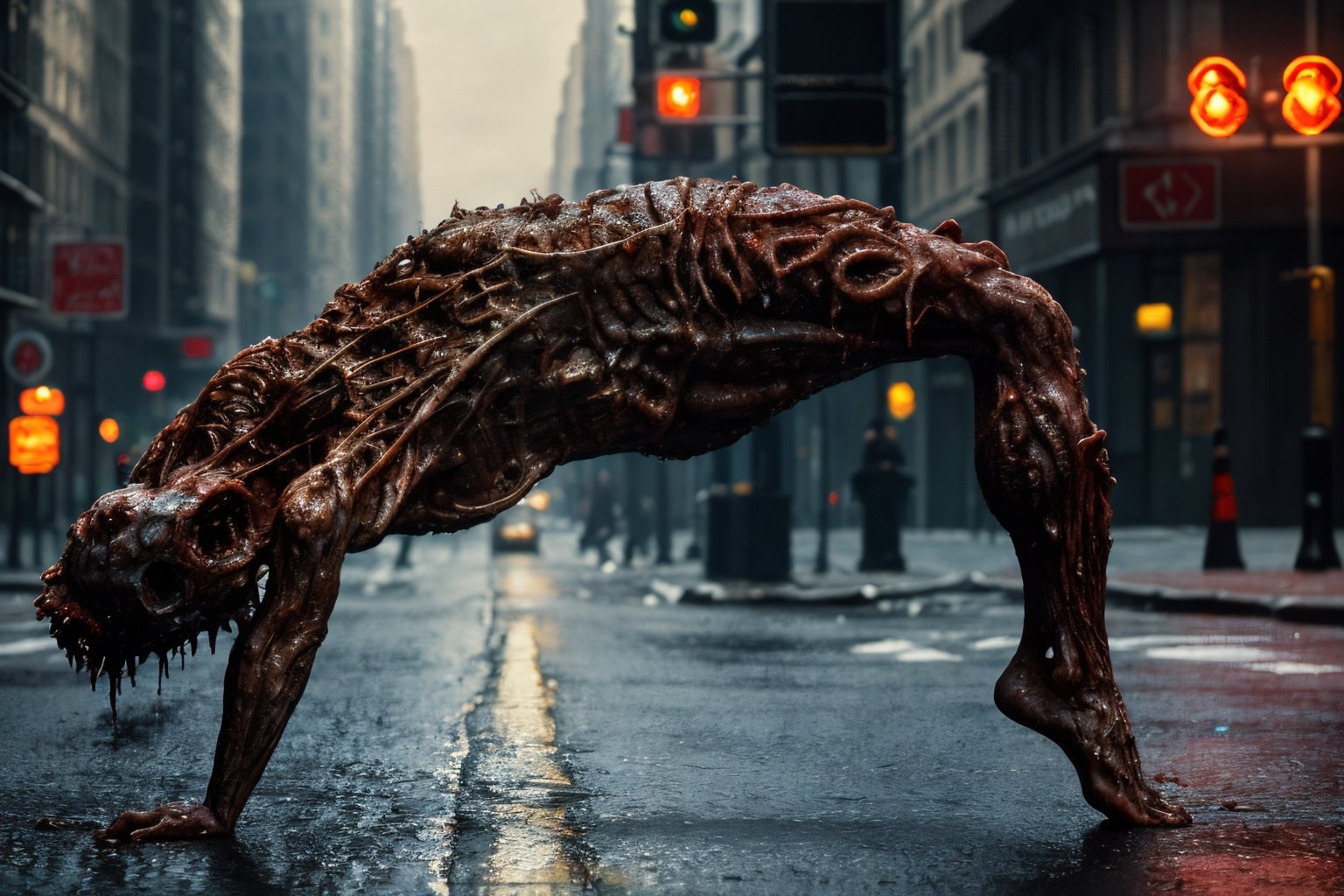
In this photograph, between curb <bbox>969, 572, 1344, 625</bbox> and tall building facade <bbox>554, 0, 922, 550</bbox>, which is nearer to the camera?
curb <bbox>969, 572, 1344, 625</bbox>

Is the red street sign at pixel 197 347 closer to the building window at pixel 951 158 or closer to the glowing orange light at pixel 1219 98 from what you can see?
the building window at pixel 951 158

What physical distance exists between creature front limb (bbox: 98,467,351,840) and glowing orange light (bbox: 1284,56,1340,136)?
1434cm

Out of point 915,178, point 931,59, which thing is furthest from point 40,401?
point 915,178

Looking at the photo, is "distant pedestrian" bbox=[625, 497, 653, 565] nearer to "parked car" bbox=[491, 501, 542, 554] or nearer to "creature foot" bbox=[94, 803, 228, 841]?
"parked car" bbox=[491, 501, 542, 554]

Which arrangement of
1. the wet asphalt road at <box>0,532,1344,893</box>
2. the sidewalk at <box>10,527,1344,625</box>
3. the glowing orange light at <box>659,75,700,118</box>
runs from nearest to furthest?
the wet asphalt road at <box>0,532,1344,893</box> < the sidewalk at <box>10,527,1344,625</box> < the glowing orange light at <box>659,75,700,118</box>

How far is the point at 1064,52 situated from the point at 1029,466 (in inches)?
1090

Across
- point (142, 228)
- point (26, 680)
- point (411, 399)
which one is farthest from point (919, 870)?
point (142, 228)

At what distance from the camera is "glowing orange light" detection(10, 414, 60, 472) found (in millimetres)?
23984

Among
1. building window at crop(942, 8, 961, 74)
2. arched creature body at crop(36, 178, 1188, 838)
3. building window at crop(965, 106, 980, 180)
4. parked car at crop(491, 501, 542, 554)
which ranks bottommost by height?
parked car at crop(491, 501, 542, 554)

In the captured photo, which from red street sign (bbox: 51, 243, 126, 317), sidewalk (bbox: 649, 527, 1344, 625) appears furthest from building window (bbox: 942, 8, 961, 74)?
red street sign (bbox: 51, 243, 126, 317)

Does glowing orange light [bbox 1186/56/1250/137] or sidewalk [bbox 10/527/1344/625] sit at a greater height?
glowing orange light [bbox 1186/56/1250/137]

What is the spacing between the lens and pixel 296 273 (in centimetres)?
11538

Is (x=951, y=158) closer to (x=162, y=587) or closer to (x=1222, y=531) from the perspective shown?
(x=1222, y=531)

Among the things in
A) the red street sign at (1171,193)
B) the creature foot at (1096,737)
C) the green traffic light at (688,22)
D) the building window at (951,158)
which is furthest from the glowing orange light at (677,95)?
the building window at (951,158)
